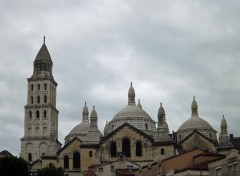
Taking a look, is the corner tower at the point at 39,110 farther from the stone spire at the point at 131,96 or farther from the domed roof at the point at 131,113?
the domed roof at the point at 131,113

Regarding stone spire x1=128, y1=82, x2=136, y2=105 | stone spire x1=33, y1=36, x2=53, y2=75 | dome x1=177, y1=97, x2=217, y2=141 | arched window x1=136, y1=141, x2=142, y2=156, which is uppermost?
stone spire x1=33, y1=36, x2=53, y2=75

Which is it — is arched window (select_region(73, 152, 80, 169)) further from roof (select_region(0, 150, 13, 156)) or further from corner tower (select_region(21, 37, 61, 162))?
roof (select_region(0, 150, 13, 156))

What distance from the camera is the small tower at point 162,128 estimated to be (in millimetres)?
86938

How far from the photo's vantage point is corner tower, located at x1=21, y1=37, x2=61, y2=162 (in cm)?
11406

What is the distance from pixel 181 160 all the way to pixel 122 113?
52675mm

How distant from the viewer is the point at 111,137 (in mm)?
88688

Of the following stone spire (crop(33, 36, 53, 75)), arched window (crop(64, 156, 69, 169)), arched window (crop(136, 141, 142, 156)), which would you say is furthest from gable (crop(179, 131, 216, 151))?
stone spire (crop(33, 36, 53, 75))

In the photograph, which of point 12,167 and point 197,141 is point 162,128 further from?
point 12,167

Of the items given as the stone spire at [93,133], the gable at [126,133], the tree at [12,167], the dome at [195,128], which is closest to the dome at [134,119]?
the stone spire at [93,133]

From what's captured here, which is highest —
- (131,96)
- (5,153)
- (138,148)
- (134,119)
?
(131,96)

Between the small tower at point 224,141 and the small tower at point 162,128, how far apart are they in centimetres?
941

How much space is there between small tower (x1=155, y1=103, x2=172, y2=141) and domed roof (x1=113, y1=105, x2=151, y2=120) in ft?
25.9

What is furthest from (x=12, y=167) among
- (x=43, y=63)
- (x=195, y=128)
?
(x=43, y=63)

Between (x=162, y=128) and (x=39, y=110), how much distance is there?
1424 inches
